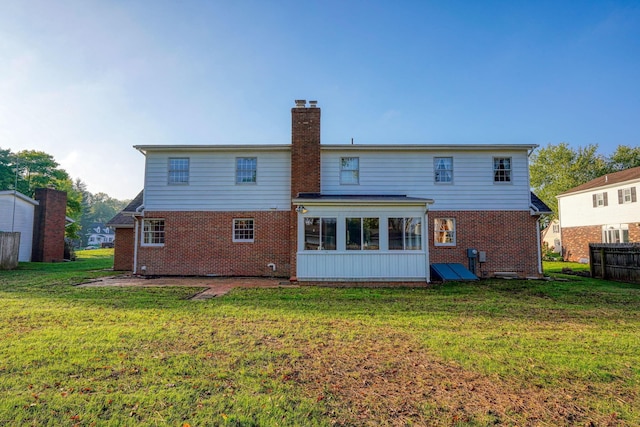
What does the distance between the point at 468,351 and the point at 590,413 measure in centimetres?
171

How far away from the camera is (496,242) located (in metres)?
13.2

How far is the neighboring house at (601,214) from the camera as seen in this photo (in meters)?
20.2

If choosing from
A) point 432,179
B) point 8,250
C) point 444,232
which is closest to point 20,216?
point 8,250

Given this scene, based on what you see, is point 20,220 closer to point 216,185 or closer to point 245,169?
point 216,185

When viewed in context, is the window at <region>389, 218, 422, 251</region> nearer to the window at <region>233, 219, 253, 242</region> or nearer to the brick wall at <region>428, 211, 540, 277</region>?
the brick wall at <region>428, 211, 540, 277</region>

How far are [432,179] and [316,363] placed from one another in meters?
11.1

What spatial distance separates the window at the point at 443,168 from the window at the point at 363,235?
4.46 metres

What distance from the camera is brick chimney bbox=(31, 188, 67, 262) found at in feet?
71.2

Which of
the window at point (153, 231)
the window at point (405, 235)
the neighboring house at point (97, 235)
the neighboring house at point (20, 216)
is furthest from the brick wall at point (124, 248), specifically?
the neighboring house at point (97, 235)

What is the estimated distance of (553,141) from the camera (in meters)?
40.3

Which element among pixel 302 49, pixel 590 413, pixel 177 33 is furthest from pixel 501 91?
pixel 590 413

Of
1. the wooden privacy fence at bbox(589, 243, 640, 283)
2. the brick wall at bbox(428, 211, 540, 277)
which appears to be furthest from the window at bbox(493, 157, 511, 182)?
the wooden privacy fence at bbox(589, 243, 640, 283)

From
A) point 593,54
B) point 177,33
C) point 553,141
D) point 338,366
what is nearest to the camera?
→ point 338,366

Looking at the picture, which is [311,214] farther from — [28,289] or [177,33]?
[28,289]
